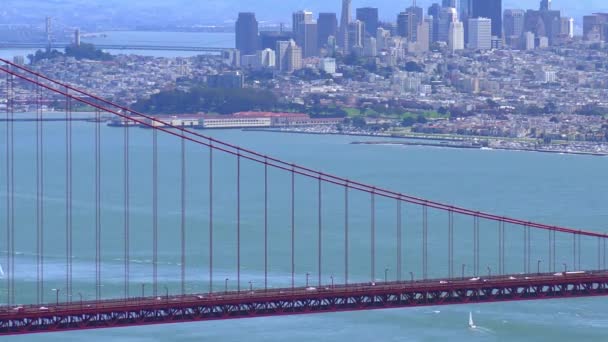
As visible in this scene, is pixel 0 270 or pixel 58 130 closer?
pixel 0 270

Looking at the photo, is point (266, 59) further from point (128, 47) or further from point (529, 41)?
point (128, 47)

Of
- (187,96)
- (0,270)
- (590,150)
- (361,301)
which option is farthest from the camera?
(187,96)

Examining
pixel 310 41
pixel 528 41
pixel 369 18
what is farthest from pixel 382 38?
pixel 369 18

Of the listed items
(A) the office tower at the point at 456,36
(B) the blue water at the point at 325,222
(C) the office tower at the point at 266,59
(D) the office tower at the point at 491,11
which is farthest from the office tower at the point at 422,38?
(B) the blue water at the point at 325,222

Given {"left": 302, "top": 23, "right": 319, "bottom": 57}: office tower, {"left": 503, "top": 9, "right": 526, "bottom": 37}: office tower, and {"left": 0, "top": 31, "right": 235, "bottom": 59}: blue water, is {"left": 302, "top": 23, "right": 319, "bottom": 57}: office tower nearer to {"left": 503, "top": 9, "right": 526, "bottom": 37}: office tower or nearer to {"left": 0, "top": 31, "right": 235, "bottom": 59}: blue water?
{"left": 503, "top": 9, "right": 526, "bottom": 37}: office tower

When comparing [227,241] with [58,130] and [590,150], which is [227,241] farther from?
[58,130]

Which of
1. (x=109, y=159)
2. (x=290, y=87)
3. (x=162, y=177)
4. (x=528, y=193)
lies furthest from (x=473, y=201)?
(x=290, y=87)
